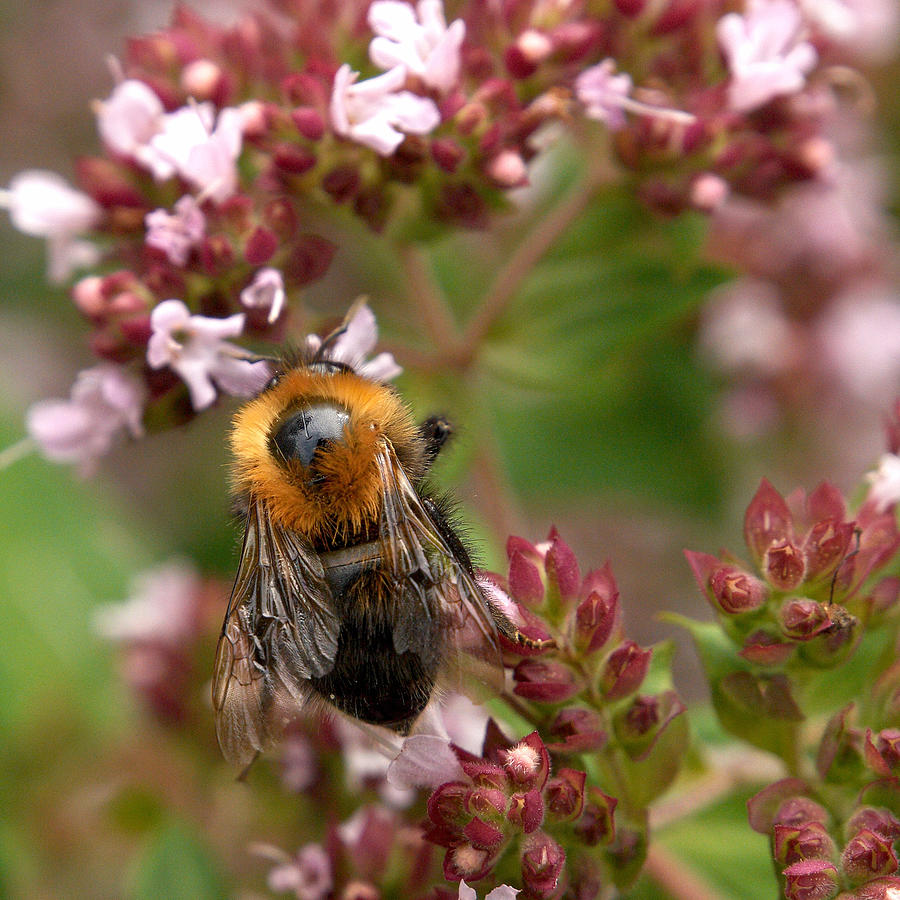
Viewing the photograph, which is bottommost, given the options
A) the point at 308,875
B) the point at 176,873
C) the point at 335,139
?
the point at 176,873

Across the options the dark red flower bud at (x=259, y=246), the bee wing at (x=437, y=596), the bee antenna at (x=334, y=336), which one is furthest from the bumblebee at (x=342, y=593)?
the dark red flower bud at (x=259, y=246)

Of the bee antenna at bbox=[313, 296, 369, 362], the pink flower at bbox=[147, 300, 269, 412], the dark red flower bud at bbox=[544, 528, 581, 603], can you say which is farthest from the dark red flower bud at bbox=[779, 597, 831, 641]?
the pink flower at bbox=[147, 300, 269, 412]

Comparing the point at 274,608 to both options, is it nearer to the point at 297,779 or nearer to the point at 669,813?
the point at 297,779

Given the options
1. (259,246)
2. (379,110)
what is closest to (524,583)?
(259,246)

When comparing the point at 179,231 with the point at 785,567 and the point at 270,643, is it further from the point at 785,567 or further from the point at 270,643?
the point at 785,567

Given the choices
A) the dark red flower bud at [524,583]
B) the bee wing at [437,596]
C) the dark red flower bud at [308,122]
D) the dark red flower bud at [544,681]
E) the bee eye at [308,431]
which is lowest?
the dark red flower bud at [544,681]

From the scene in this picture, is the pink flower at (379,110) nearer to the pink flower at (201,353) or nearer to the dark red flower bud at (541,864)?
the pink flower at (201,353)
